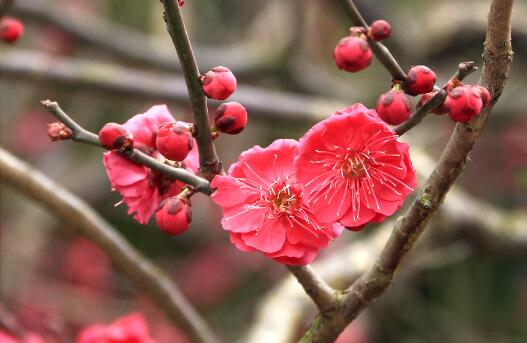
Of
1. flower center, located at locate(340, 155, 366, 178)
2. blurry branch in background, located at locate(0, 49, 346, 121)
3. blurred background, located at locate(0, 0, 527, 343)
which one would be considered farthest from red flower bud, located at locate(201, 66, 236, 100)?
blurry branch in background, located at locate(0, 49, 346, 121)

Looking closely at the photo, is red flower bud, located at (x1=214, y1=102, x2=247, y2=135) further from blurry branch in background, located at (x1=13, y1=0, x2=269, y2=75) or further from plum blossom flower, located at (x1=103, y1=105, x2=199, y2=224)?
blurry branch in background, located at (x1=13, y1=0, x2=269, y2=75)

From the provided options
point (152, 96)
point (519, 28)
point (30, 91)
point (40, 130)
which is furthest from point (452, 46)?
point (40, 130)

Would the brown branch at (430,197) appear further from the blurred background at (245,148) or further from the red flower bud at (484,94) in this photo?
the blurred background at (245,148)

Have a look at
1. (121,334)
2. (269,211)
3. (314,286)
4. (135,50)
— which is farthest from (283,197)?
(135,50)

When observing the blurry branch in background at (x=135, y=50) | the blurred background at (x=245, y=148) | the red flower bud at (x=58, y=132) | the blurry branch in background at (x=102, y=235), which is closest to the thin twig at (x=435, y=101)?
the red flower bud at (x=58, y=132)

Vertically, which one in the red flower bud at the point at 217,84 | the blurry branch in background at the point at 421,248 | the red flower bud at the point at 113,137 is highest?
the red flower bud at the point at 113,137

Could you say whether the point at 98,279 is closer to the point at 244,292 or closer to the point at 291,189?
the point at 244,292
